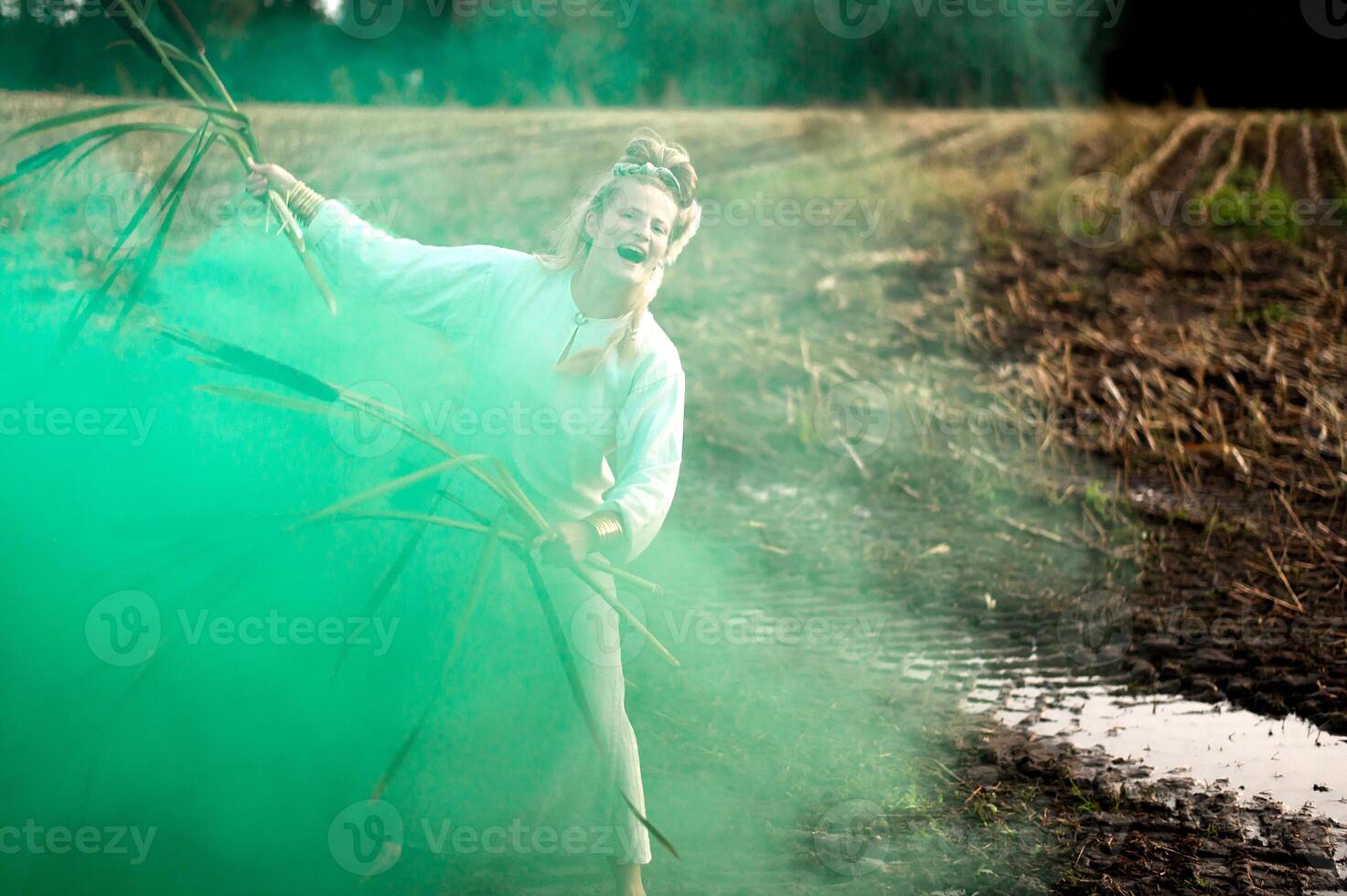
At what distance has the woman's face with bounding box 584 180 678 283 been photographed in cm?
276

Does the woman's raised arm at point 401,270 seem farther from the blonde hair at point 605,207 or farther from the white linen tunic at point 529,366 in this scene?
the blonde hair at point 605,207

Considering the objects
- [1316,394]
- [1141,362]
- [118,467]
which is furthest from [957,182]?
[118,467]

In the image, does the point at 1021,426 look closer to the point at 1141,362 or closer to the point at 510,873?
the point at 1141,362

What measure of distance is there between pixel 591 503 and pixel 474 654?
43cm

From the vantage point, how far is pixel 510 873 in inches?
123
